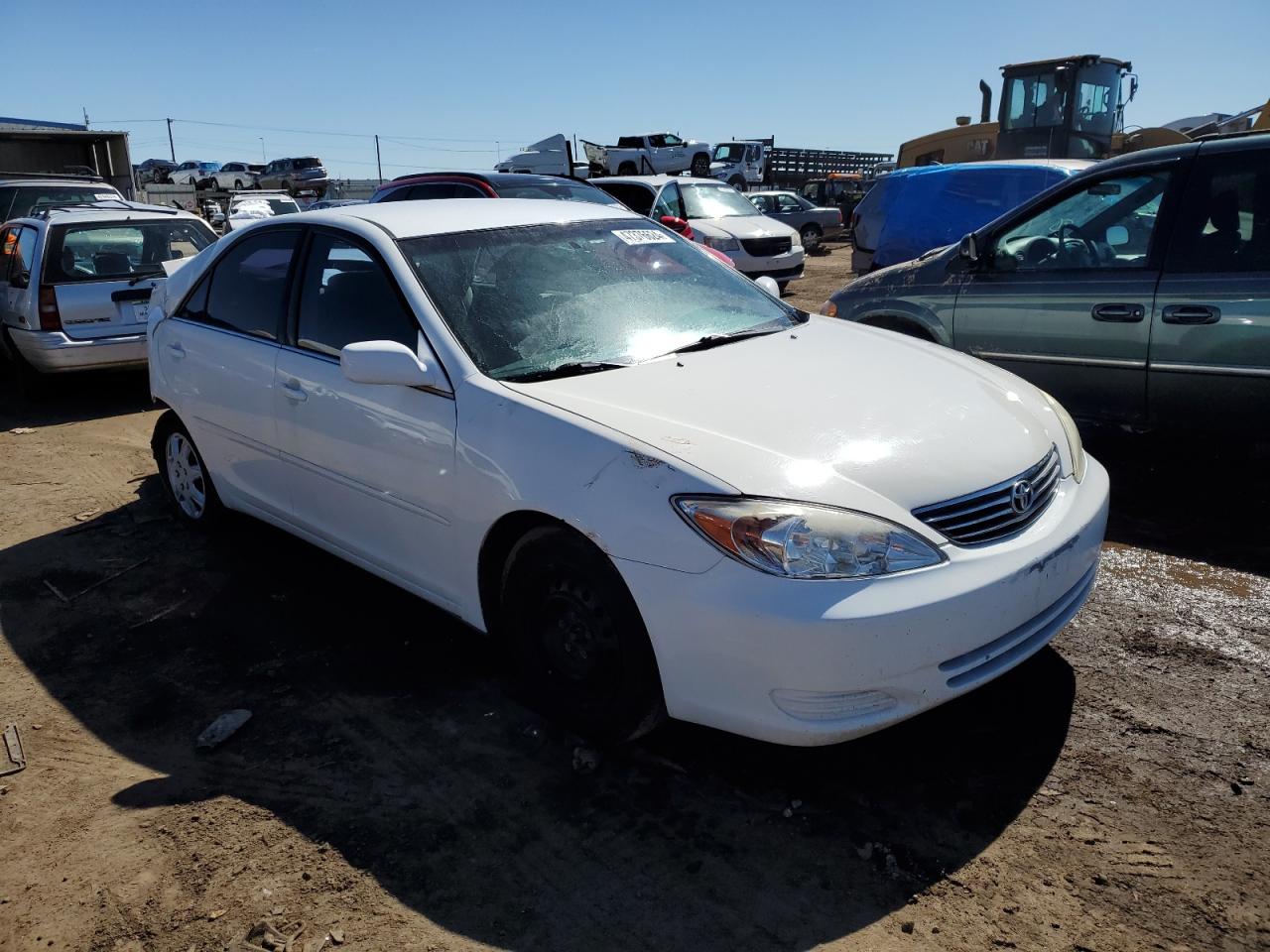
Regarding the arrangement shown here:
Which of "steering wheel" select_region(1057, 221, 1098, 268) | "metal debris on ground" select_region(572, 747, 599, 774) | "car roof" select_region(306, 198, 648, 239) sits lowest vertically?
"metal debris on ground" select_region(572, 747, 599, 774)

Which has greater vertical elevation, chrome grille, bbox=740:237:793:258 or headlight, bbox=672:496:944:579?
chrome grille, bbox=740:237:793:258

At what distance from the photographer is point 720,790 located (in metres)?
2.83

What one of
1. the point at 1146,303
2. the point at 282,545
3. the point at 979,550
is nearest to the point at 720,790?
the point at 979,550

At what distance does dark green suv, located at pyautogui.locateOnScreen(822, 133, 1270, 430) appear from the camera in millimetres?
4543

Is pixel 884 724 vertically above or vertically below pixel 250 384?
below

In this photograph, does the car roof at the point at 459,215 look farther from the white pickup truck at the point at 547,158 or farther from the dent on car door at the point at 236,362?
the white pickup truck at the point at 547,158

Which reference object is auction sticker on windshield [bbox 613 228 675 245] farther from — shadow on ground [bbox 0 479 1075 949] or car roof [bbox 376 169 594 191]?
car roof [bbox 376 169 594 191]

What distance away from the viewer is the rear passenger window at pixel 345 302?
3.49m

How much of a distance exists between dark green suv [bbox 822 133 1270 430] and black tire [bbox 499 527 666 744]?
340 cm

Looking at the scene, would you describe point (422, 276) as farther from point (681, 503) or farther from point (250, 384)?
point (681, 503)

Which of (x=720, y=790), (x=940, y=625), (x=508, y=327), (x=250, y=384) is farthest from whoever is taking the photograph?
(x=250, y=384)

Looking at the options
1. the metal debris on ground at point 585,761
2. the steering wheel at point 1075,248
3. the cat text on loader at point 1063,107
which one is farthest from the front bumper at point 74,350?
the cat text on loader at point 1063,107

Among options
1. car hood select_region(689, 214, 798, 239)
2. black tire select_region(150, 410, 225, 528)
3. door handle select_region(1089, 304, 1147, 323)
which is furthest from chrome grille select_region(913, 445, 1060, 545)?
car hood select_region(689, 214, 798, 239)

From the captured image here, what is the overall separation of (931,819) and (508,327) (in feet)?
6.77
